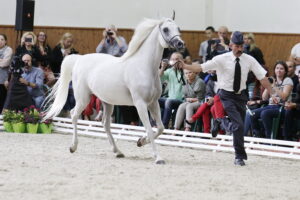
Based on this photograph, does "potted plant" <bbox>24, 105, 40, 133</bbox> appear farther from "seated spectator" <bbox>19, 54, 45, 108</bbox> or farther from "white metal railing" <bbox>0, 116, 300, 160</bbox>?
"seated spectator" <bbox>19, 54, 45, 108</bbox>

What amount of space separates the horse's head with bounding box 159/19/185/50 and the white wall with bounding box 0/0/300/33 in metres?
6.84

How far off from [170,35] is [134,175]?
191 cm

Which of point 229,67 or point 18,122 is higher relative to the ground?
point 229,67

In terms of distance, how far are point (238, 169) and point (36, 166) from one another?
7.23 ft

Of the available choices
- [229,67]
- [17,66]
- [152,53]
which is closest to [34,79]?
[17,66]

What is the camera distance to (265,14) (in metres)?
16.0

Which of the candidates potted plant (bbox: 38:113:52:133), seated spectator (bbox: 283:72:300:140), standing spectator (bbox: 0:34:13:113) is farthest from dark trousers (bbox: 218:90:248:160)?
standing spectator (bbox: 0:34:13:113)

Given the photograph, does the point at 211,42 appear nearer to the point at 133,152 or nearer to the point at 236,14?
the point at 236,14

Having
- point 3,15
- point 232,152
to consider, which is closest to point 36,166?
point 232,152

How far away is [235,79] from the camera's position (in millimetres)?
8914

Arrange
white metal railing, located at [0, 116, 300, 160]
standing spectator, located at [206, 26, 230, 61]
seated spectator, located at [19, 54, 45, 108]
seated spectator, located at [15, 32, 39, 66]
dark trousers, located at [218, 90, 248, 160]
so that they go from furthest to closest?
1. seated spectator, located at [15, 32, 39, 66]
2. seated spectator, located at [19, 54, 45, 108]
3. standing spectator, located at [206, 26, 230, 61]
4. white metal railing, located at [0, 116, 300, 160]
5. dark trousers, located at [218, 90, 248, 160]

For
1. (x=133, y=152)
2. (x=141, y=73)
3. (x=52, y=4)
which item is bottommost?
(x=133, y=152)

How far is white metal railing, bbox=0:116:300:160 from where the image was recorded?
1008 centimetres

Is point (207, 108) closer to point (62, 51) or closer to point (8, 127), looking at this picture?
point (8, 127)
